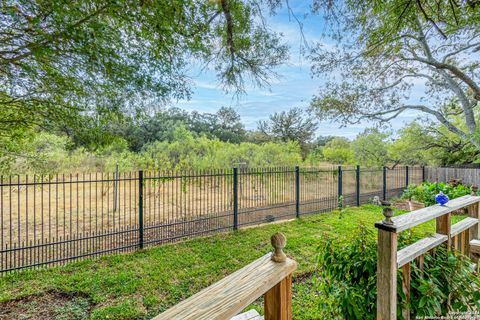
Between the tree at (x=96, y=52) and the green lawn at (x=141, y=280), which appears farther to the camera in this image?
the green lawn at (x=141, y=280)

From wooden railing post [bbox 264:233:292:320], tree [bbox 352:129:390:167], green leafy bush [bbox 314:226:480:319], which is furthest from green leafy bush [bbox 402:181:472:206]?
wooden railing post [bbox 264:233:292:320]

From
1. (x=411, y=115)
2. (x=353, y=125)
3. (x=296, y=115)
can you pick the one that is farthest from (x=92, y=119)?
(x=296, y=115)

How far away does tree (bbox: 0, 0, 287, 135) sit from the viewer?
1.83 m

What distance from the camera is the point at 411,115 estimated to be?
11.9 m

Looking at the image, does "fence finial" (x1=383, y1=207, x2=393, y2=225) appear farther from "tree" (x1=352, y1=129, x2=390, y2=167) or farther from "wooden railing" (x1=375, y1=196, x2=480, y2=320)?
"tree" (x1=352, y1=129, x2=390, y2=167)

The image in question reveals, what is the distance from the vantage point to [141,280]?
3.39 meters

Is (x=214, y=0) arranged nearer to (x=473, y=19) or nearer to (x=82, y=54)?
(x=82, y=54)

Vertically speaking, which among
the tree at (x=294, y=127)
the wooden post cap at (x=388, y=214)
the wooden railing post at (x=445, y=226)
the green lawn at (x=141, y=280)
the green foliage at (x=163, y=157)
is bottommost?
the green lawn at (x=141, y=280)

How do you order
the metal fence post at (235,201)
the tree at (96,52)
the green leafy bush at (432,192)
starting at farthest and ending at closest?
1. the green leafy bush at (432,192)
2. the metal fence post at (235,201)
3. the tree at (96,52)

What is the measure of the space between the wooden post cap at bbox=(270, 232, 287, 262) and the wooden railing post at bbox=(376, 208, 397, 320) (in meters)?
0.90

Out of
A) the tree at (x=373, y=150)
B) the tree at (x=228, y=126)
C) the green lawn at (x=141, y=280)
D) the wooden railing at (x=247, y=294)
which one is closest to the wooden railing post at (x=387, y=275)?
the green lawn at (x=141, y=280)

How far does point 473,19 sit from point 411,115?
10149 mm

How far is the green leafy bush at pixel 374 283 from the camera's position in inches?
61.6

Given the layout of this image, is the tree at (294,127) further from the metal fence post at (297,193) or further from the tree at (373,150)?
the metal fence post at (297,193)
